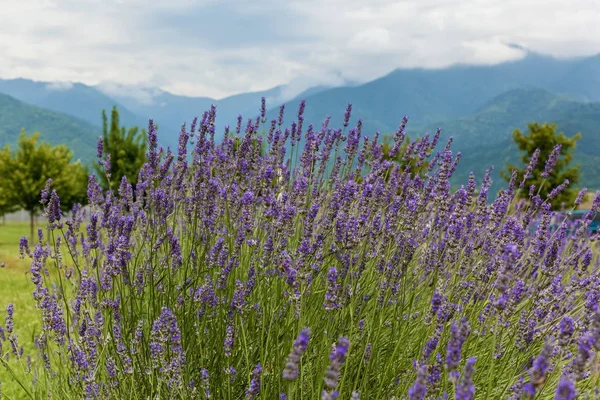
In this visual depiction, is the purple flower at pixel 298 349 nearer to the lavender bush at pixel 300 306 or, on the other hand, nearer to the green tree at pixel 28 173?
the lavender bush at pixel 300 306

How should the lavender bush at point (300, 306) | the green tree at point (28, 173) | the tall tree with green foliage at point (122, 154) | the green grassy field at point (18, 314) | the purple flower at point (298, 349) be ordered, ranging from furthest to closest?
the green tree at point (28, 173) < the tall tree with green foliage at point (122, 154) < the green grassy field at point (18, 314) < the lavender bush at point (300, 306) < the purple flower at point (298, 349)

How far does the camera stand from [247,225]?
2.59m

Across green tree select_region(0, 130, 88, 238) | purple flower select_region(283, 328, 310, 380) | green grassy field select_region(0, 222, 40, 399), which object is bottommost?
green grassy field select_region(0, 222, 40, 399)

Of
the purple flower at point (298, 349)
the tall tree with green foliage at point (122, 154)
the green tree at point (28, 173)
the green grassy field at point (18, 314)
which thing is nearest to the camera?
the purple flower at point (298, 349)

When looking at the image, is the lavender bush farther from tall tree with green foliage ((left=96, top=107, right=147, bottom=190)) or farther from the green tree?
the green tree

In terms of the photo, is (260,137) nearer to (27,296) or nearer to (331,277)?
(331,277)

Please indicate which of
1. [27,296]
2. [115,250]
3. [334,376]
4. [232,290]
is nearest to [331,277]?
[334,376]

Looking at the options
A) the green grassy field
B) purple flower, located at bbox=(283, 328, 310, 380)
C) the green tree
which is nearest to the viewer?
purple flower, located at bbox=(283, 328, 310, 380)

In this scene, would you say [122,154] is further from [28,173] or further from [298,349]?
[298,349]

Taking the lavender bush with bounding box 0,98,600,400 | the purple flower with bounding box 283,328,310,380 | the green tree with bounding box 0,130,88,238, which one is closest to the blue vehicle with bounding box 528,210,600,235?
the lavender bush with bounding box 0,98,600,400

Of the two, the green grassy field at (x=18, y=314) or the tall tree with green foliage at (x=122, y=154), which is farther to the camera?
the tall tree with green foliage at (x=122, y=154)

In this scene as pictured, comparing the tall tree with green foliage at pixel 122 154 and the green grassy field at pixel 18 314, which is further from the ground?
the tall tree with green foliage at pixel 122 154

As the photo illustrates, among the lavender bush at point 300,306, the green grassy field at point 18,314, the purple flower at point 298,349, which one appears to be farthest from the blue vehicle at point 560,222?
the green grassy field at point 18,314

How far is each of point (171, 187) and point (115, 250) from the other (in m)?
0.90
